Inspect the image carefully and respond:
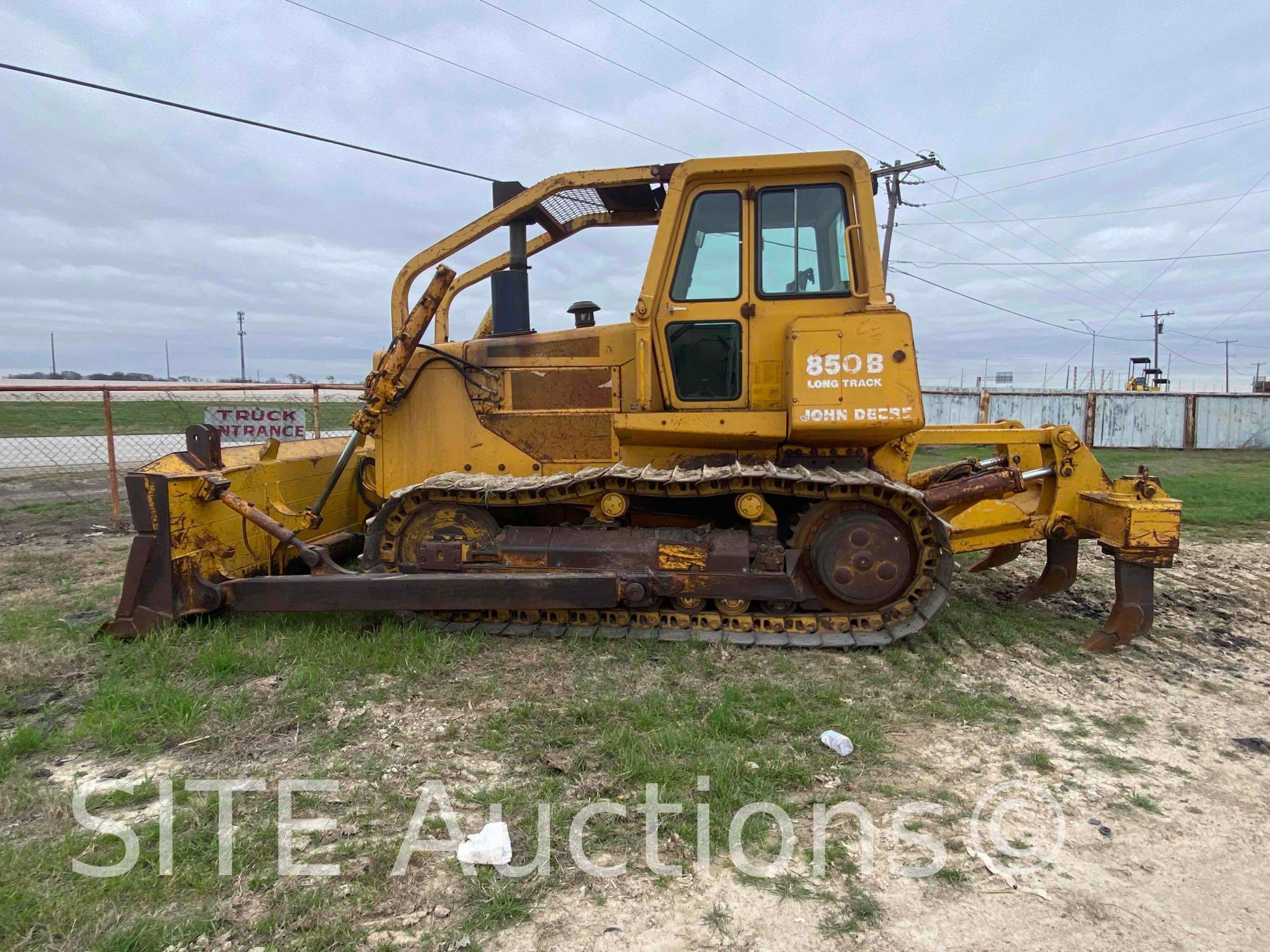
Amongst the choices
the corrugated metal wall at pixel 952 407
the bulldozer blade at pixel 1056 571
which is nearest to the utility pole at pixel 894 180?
the corrugated metal wall at pixel 952 407

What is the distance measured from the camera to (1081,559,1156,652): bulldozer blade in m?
4.59

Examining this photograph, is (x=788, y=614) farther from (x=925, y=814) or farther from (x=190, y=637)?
(x=190, y=637)

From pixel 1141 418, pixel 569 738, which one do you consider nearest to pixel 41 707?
pixel 569 738

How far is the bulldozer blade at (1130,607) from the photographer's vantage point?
459 cm

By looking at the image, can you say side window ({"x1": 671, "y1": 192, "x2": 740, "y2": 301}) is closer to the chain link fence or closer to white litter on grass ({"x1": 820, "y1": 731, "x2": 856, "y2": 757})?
white litter on grass ({"x1": 820, "y1": 731, "x2": 856, "y2": 757})

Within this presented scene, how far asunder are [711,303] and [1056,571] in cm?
358

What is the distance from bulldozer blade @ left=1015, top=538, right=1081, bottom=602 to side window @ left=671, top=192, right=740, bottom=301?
3.31 metres

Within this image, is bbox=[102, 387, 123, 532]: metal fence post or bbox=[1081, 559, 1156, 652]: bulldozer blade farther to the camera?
bbox=[102, 387, 123, 532]: metal fence post

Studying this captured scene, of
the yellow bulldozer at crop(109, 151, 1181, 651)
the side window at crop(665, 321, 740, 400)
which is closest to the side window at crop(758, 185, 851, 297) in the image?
the yellow bulldozer at crop(109, 151, 1181, 651)

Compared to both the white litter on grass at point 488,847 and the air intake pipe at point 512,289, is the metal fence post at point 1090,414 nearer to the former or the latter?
the air intake pipe at point 512,289

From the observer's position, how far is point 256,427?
28.8 ft

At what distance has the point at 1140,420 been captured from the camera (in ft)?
69.2

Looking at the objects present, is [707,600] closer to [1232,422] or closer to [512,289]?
[512,289]

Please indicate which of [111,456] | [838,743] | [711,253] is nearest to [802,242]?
[711,253]
